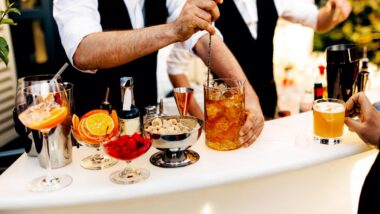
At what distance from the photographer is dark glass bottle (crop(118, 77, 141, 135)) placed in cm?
153

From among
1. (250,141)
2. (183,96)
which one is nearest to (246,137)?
(250,141)

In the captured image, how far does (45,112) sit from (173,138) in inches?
15.3

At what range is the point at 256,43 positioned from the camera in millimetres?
2695

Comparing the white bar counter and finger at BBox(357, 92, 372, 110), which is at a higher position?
finger at BBox(357, 92, 372, 110)

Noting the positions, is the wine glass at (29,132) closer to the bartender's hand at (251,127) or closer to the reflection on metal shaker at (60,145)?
the reflection on metal shaker at (60,145)

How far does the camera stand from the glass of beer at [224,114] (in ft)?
4.94

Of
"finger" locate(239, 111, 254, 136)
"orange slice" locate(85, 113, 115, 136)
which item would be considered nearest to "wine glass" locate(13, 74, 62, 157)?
"orange slice" locate(85, 113, 115, 136)

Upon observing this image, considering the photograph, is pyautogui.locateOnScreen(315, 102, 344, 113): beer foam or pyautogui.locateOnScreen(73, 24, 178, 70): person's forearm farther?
pyautogui.locateOnScreen(73, 24, 178, 70): person's forearm

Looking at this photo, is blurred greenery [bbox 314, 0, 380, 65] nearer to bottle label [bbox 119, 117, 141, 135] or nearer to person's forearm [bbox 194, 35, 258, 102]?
person's forearm [bbox 194, 35, 258, 102]

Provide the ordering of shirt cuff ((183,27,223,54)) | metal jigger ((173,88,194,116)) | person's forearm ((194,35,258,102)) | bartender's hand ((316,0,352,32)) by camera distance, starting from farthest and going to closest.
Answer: bartender's hand ((316,0,352,32))
shirt cuff ((183,27,223,54))
person's forearm ((194,35,258,102))
metal jigger ((173,88,194,116))

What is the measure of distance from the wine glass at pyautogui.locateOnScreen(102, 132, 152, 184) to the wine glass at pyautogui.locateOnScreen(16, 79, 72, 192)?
16cm

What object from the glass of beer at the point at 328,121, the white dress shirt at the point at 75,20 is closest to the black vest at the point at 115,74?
the white dress shirt at the point at 75,20

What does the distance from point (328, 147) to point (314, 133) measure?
0.08m

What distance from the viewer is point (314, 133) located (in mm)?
1653
